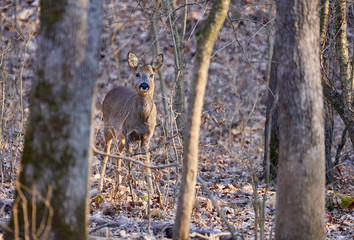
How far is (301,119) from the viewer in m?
4.83

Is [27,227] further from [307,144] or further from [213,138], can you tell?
[213,138]

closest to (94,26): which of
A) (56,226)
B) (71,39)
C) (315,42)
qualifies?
(71,39)

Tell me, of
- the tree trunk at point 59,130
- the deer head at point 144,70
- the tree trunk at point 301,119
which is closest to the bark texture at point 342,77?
the tree trunk at point 301,119

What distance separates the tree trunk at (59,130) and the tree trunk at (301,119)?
178cm

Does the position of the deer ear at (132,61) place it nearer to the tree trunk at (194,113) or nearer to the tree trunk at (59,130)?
the tree trunk at (194,113)

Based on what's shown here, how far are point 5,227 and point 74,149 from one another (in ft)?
2.68

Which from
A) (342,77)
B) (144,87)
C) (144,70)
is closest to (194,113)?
(342,77)

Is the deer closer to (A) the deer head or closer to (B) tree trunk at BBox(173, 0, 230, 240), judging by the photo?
(A) the deer head

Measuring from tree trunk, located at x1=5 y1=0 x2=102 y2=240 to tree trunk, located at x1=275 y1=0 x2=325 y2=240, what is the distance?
1.78 m

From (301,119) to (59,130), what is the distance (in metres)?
2.09

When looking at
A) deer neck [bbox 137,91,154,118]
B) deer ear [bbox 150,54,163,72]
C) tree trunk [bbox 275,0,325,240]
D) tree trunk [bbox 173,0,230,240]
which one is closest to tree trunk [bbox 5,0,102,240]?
tree trunk [bbox 173,0,230,240]

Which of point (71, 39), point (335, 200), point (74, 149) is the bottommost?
point (335, 200)

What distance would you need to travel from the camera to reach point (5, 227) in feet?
13.8

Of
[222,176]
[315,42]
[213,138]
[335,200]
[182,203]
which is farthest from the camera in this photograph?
[213,138]
